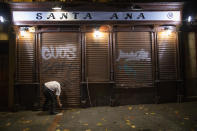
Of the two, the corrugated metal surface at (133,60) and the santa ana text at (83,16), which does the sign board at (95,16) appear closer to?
the santa ana text at (83,16)

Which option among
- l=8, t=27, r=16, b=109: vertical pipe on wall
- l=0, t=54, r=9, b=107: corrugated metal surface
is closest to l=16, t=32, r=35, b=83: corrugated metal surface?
l=8, t=27, r=16, b=109: vertical pipe on wall

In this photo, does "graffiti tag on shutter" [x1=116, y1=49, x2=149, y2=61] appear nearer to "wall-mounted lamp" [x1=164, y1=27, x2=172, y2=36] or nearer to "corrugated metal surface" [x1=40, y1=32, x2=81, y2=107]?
"wall-mounted lamp" [x1=164, y1=27, x2=172, y2=36]

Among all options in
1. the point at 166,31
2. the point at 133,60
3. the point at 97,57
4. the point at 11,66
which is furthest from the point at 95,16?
the point at 11,66

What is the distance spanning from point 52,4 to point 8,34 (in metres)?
2.91

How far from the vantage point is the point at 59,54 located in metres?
8.12

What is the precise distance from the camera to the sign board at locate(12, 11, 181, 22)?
318 inches

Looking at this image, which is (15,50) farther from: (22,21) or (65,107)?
(65,107)

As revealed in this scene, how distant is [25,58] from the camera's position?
26.5 feet

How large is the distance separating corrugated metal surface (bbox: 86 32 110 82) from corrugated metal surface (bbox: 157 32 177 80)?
3.00 metres

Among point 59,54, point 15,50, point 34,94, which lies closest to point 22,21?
point 15,50

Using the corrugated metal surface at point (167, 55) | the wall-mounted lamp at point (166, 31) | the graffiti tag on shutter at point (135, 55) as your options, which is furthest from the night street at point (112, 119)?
the wall-mounted lamp at point (166, 31)

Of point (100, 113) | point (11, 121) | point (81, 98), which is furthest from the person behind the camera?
point (81, 98)

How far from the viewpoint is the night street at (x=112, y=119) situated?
18.1ft

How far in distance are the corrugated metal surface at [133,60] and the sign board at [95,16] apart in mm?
895
